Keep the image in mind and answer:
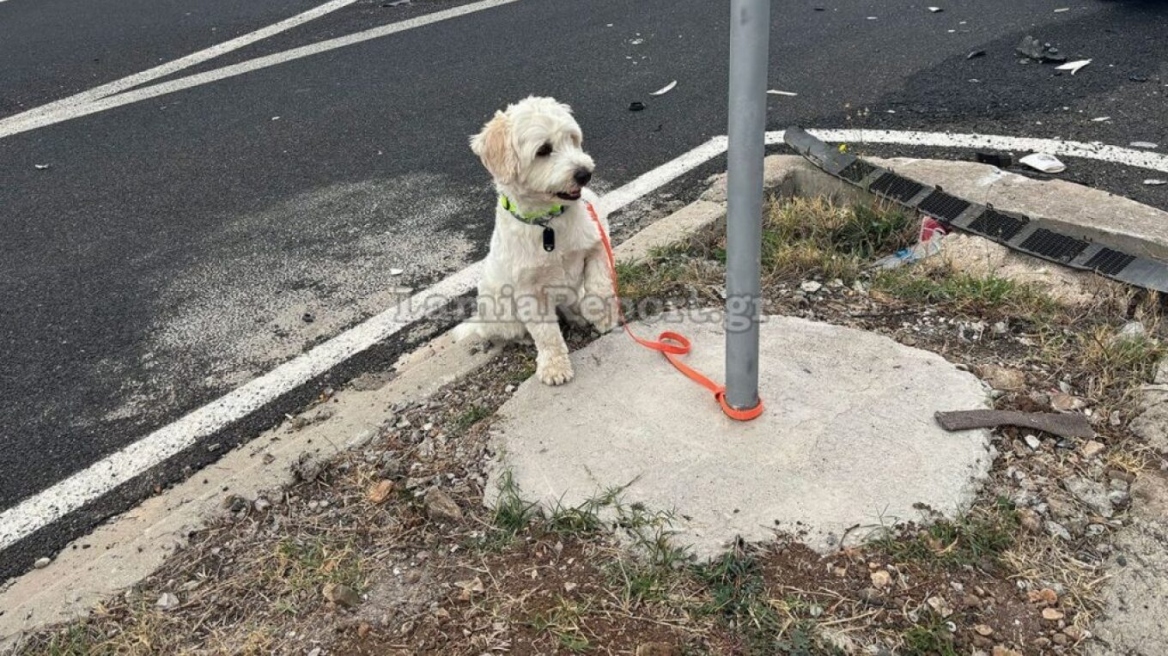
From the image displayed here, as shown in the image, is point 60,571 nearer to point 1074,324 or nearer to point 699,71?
point 1074,324

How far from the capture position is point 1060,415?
2.77 m

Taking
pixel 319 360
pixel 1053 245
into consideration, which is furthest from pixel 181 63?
pixel 1053 245

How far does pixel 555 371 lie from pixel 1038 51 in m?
4.95

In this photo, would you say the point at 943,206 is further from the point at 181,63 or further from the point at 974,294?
the point at 181,63

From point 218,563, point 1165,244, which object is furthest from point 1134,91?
point 218,563

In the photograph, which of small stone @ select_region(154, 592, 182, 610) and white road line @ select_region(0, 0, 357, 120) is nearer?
small stone @ select_region(154, 592, 182, 610)

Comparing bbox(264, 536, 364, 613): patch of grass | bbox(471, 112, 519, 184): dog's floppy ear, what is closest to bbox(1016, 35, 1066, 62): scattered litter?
bbox(471, 112, 519, 184): dog's floppy ear

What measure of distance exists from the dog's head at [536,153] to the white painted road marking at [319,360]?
3.48 feet

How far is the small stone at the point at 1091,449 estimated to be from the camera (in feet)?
8.73

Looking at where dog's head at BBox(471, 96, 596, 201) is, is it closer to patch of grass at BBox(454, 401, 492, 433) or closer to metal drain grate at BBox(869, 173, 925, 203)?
patch of grass at BBox(454, 401, 492, 433)

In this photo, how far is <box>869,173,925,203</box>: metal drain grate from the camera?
4184 millimetres

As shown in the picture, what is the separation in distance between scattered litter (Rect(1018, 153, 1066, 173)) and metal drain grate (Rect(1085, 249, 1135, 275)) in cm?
118

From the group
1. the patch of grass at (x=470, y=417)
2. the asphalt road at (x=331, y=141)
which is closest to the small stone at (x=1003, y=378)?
the patch of grass at (x=470, y=417)

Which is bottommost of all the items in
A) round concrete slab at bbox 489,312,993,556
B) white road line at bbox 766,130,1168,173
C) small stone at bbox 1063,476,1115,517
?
small stone at bbox 1063,476,1115,517
